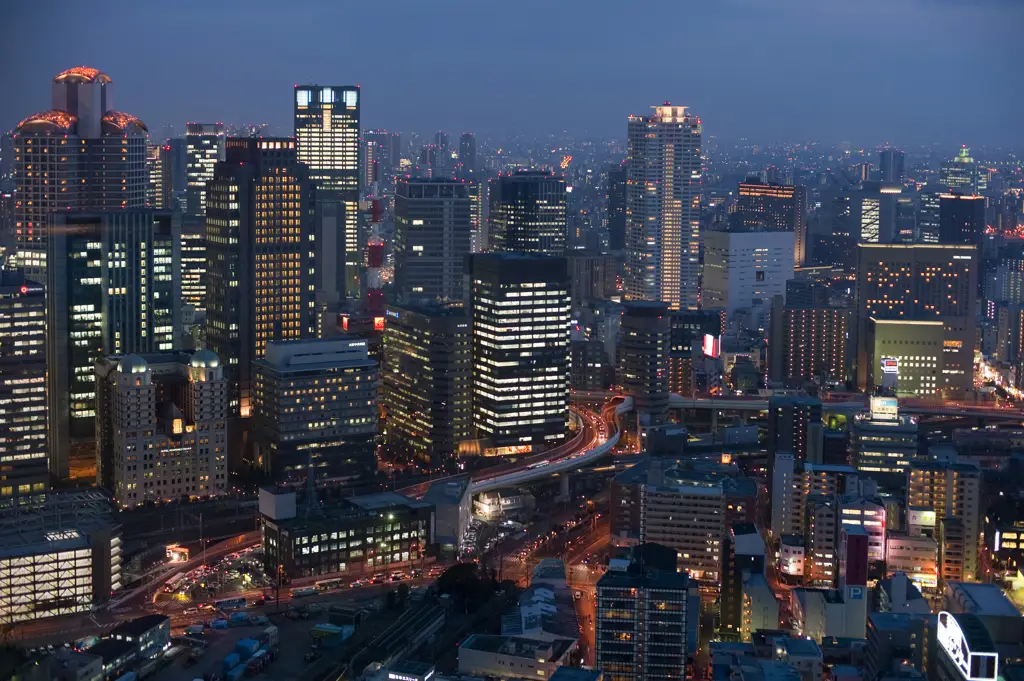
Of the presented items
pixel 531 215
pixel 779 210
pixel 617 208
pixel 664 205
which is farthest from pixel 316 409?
pixel 779 210

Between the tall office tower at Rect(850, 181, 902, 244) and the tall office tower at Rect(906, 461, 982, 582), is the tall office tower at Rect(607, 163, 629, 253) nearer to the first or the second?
the tall office tower at Rect(850, 181, 902, 244)

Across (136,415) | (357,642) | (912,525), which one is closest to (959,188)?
(912,525)

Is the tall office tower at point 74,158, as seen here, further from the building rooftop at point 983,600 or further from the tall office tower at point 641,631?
the building rooftop at point 983,600

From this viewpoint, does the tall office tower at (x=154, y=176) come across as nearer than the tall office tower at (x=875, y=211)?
Yes

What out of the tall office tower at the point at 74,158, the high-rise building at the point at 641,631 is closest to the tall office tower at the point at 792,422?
the high-rise building at the point at 641,631

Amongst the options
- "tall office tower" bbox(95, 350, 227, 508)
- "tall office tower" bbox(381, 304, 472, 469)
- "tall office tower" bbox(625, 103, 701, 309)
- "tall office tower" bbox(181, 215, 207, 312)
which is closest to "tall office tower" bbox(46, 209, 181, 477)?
"tall office tower" bbox(95, 350, 227, 508)

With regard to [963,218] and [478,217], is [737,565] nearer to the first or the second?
[963,218]
